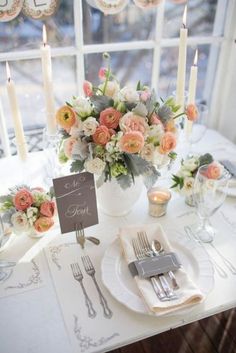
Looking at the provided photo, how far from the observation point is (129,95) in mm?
862

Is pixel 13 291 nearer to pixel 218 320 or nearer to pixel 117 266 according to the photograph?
pixel 117 266

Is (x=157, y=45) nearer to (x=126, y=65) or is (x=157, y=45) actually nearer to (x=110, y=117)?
(x=126, y=65)

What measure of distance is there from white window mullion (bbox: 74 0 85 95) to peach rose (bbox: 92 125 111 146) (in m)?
0.64

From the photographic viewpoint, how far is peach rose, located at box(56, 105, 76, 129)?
0.85 meters

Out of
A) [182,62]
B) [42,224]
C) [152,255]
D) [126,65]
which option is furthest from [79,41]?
[152,255]

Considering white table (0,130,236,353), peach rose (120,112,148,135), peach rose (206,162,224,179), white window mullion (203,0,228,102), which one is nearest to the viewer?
white table (0,130,236,353)

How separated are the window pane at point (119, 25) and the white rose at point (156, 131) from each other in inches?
28.0

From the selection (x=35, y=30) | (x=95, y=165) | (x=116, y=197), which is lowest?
(x=116, y=197)

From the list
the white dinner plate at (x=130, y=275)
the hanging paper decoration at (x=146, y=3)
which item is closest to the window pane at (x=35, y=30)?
the hanging paper decoration at (x=146, y=3)

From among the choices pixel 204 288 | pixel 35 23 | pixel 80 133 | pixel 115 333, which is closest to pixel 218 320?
pixel 204 288

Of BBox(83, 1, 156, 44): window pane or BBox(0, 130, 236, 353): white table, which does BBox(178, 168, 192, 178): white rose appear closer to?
BBox(0, 130, 236, 353): white table

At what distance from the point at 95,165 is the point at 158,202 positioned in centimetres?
26

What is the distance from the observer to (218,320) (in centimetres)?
150

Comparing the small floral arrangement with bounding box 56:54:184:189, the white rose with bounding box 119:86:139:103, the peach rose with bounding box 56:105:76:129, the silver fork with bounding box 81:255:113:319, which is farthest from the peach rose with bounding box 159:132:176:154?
the silver fork with bounding box 81:255:113:319
